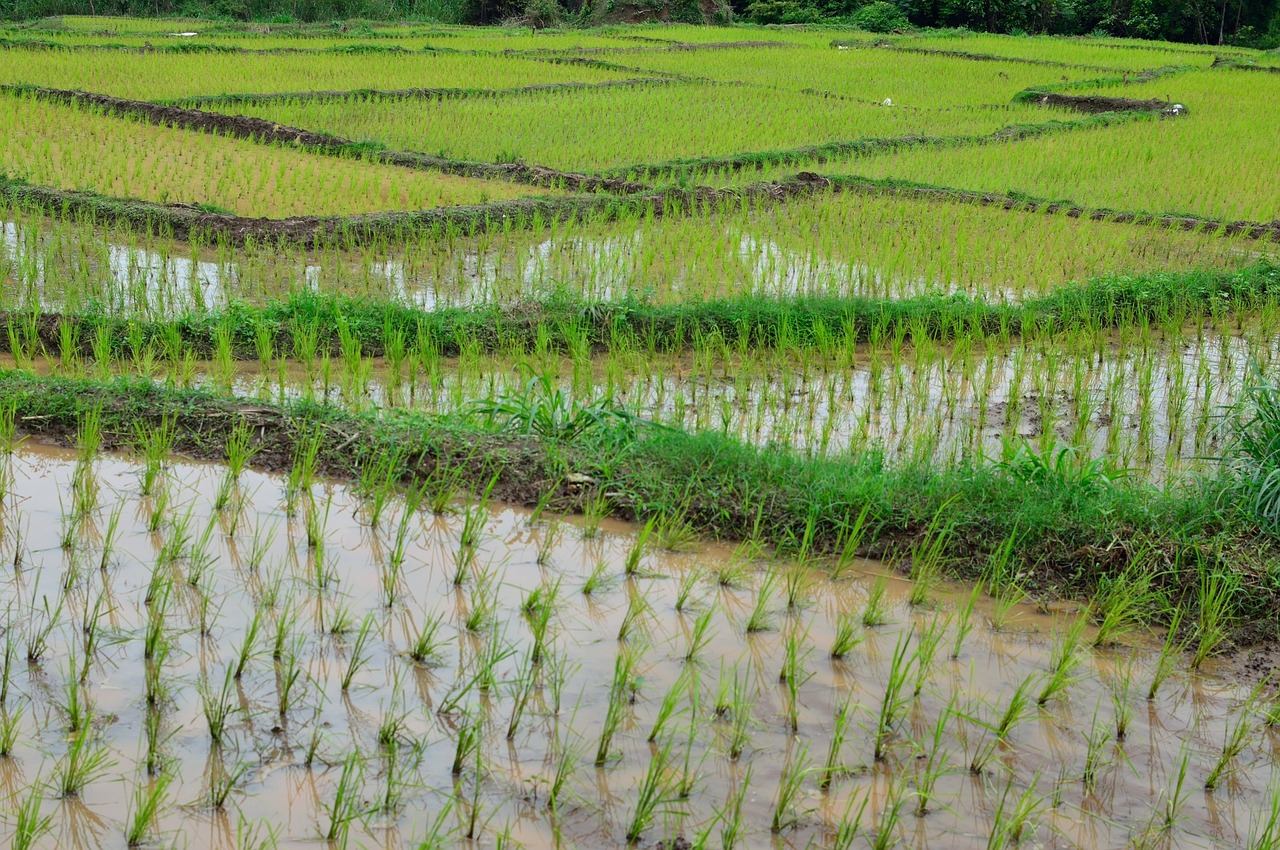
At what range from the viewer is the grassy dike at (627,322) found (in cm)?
550

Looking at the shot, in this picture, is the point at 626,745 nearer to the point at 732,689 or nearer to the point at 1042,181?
the point at 732,689

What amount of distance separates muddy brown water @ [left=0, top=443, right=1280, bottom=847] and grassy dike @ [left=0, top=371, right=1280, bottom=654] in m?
0.16

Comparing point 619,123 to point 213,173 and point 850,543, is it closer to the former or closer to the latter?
point 213,173

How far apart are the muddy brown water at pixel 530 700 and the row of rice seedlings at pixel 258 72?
10.8 meters

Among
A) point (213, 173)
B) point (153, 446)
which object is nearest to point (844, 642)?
point (153, 446)

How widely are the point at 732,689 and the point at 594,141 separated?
9.76 metres

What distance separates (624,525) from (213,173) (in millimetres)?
6917

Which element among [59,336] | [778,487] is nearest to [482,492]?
[778,487]

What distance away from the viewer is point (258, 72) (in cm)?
1535

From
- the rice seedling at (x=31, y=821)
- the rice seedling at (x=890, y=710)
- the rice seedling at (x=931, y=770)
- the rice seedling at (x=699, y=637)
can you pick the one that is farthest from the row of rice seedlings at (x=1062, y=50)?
the rice seedling at (x=31, y=821)

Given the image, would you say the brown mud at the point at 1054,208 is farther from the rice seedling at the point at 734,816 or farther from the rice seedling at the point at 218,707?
the rice seedling at the point at 218,707

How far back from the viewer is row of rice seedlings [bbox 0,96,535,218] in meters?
8.73

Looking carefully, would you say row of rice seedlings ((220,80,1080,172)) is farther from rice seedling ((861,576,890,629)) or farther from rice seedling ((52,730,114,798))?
rice seedling ((52,730,114,798))

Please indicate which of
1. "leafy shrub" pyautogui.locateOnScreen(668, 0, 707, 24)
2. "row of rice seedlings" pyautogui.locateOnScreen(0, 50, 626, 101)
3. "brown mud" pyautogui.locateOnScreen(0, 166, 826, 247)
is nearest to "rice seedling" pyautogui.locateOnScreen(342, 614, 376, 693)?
"brown mud" pyautogui.locateOnScreen(0, 166, 826, 247)
